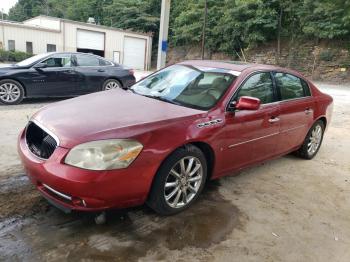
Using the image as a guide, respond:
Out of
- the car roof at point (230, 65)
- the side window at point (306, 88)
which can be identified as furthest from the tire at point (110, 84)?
the side window at point (306, 88)

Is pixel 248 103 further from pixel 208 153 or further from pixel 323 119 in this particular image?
pixel 323 119

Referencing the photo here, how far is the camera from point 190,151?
3311mm

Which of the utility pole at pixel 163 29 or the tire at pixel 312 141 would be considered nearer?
the tire at pixel 312 141

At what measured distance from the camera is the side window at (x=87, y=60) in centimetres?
931

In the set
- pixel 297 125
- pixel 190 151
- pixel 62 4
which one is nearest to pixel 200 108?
pixel 190 151

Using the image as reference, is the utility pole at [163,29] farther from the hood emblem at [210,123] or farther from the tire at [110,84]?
the hood emblem at [210,123]

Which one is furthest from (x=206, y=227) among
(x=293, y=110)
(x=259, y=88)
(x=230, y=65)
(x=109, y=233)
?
(x=293, y=110)

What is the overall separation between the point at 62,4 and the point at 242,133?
6924 centimetres

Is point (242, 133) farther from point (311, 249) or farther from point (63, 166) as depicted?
point (63, 166)

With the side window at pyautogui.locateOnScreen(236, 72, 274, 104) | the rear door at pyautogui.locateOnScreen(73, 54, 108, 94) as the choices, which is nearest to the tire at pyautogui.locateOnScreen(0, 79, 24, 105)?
the rear door at pyautogui.locateOnScreen(73, 54, 108, 94)

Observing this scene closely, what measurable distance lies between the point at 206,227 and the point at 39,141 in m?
1.74

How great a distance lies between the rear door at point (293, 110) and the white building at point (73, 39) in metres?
28.6

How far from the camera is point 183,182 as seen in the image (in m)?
3.38

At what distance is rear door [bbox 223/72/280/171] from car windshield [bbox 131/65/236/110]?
237 millimetres
